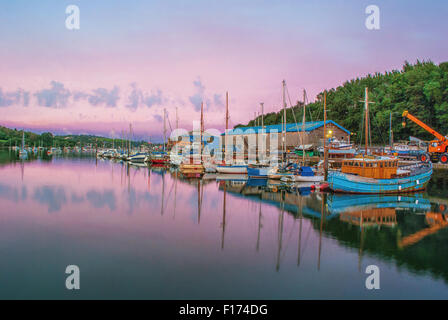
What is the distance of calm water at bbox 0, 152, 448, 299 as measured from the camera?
1000 cm

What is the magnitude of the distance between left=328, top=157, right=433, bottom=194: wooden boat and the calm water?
123 centimetres

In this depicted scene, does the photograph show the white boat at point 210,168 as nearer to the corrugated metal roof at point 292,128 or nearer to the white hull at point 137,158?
the corrugated metal roof at point 292,128

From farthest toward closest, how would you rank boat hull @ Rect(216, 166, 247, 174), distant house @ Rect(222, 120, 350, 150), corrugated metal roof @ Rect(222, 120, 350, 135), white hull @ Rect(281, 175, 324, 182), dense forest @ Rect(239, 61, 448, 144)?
dense forest @ Rect(239, 61, 448, 144) → corrugated metal roof @ Rect(222, 120, 350, 135) → distant house @ Rect(222, 120, 350, 150) → boat hull @ Rect(216, 166, 247, 174) → white hull @ Rect(281, 175, 324, 182)

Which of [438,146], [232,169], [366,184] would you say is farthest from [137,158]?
[438,146]

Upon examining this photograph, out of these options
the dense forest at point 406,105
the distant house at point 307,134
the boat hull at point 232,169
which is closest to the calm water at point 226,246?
the boat hull at point 232,169

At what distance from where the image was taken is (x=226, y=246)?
46.8ft

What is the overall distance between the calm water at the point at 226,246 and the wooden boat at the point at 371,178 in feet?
4.04

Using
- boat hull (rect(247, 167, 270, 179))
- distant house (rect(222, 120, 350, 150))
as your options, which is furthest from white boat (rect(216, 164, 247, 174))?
distant house (rect(222, 120, 350, 150))

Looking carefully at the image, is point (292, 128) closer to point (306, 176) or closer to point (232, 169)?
point (232, 169)

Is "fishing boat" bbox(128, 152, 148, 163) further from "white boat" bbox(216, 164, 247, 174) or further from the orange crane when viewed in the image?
the orange crane
